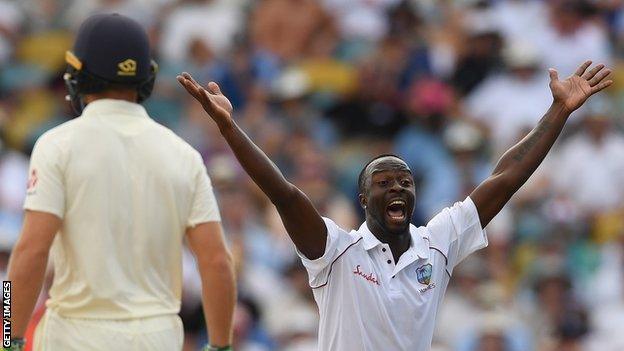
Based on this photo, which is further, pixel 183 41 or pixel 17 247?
pixel 183 41

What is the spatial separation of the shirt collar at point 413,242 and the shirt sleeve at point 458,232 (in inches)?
2.5

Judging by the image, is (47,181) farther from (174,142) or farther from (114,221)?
(174,142)

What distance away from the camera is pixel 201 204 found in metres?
6.22

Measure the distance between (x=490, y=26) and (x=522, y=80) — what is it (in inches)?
33.1

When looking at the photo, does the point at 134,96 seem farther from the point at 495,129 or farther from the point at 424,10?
the point at 424,10

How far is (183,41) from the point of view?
585 inches

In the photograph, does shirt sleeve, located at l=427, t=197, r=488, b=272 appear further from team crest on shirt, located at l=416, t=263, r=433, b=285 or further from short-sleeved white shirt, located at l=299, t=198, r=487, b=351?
team crest on shirt, located at l=416, t=263, r=433, b=285

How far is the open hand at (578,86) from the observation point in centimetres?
708

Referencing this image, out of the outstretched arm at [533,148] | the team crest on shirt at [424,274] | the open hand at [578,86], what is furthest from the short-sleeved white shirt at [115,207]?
the open hand at [578,86]

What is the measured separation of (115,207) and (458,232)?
175 cm

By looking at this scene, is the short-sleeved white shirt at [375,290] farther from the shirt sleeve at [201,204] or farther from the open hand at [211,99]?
the open hand at [211,99]

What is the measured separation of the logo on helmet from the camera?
6.16 m

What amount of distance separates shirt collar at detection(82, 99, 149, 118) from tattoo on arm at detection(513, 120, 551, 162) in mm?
1933

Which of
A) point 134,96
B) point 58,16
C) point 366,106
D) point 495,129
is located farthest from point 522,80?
point 134,96
